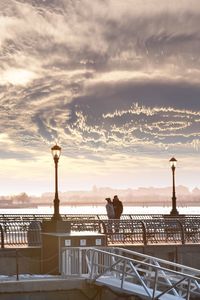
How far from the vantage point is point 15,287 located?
2250cm

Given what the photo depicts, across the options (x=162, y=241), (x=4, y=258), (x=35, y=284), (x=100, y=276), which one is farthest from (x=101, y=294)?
(x=162, y=241)

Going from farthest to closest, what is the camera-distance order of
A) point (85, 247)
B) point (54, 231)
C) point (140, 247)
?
1. point (140, 247)
2. point (54, 231)
3. point (85, 247)

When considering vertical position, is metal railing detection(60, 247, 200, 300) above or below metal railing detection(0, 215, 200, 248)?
below

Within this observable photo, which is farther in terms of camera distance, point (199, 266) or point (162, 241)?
point (162, 241)

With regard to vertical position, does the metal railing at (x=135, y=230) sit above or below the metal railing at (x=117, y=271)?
above

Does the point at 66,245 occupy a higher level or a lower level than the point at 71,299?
higher

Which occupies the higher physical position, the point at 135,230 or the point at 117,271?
the point at 135,230

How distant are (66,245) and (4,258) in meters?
4.33

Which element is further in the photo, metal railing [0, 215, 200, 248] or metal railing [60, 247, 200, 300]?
metal railing [0, 215, 200, 248]

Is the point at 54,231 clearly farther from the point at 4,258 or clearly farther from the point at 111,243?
the point at 111,243

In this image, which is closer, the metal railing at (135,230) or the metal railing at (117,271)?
the metal railing at (117,271)

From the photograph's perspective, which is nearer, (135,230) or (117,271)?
(117,271)

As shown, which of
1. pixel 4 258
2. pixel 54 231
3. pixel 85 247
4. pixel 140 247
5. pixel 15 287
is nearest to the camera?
pixel 15 287

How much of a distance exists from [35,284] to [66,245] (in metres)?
2.99
